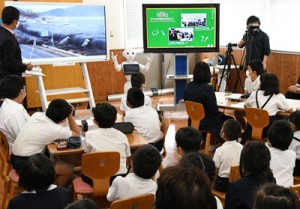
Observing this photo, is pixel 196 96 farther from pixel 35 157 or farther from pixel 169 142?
pixel 35 157

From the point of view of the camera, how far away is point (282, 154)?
9.29 feet

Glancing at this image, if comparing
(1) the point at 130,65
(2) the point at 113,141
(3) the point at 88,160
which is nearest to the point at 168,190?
(3) the point at 88,160

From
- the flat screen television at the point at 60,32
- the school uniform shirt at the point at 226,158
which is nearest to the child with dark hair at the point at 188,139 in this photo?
the school uniform shirt at the point at 226,158

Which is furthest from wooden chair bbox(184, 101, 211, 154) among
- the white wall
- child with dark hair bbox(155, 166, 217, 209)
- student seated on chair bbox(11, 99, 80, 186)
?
the white wall

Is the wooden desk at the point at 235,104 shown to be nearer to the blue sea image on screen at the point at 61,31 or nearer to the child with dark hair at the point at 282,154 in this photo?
the child with dark hair at the point at 282,154

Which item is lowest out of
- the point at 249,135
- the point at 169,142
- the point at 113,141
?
the point at 169,142

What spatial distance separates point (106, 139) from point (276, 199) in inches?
66.9

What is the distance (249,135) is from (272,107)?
41 centimetres

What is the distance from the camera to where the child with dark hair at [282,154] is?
2.78 m

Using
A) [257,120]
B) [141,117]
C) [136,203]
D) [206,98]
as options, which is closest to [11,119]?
[141,117]

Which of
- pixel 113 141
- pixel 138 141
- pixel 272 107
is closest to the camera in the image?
pixel 113 141

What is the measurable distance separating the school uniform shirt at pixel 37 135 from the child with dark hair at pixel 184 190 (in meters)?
1.93

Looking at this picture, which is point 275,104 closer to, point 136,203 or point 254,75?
point 254,75

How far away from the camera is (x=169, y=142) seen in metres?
5.39
